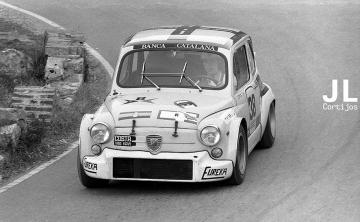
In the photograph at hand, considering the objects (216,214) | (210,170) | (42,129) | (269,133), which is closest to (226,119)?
(210,170)

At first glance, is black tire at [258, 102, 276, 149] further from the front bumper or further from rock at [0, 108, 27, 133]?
rock at [0, 108, 27, 133]

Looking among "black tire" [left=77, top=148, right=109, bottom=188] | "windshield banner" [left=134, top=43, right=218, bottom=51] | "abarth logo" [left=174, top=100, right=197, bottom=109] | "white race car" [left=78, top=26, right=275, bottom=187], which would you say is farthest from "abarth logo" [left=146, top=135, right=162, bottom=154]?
"windshield banner" [left=134, top=43, right=218, bottom=51]

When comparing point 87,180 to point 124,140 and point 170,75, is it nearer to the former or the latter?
point 124,140

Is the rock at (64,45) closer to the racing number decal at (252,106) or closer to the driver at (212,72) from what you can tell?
the racing number decal at (252,106)

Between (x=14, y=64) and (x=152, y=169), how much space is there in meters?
7.33

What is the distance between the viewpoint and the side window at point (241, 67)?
13.8 meters

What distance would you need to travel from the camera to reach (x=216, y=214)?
444 inches

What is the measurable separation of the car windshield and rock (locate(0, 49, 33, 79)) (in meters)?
5.48

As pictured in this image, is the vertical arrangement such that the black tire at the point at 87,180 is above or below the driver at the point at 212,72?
below

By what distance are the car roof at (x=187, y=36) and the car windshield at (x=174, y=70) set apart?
0.18m

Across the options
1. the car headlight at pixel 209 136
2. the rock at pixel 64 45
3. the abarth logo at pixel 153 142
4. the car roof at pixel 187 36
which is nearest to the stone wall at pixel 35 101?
the car roof at pixel 187 36

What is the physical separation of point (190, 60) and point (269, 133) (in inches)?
81.4

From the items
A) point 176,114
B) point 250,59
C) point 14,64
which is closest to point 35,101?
point 14,64

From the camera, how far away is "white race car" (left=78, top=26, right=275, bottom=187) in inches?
479
